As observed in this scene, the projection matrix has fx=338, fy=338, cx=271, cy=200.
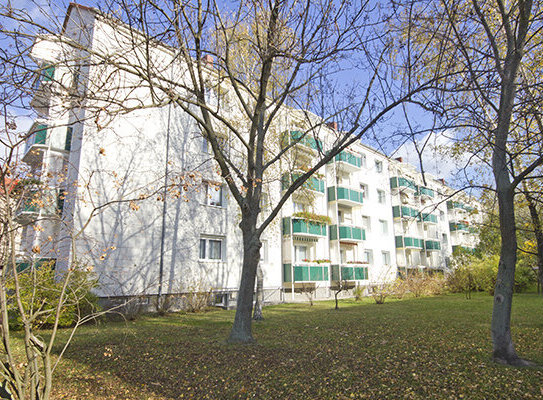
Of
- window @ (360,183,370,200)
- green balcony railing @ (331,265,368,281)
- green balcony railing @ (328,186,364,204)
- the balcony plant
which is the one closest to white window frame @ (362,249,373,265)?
green balcony railing @ (331,265,368,281)

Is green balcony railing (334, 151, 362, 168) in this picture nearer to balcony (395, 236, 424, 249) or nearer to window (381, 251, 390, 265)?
balcony (395, 236, 424, 249)

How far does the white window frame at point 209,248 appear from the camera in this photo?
16938 millimetres

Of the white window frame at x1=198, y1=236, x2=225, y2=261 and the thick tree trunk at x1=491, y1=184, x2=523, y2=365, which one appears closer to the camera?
the thick tree trunk at x1=491, y1=184, x2=523, y2=365

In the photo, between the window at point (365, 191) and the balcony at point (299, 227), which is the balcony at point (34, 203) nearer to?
the balcony at point (299, 227)

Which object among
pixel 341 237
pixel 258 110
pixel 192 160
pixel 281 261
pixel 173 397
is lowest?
pixel 173 397

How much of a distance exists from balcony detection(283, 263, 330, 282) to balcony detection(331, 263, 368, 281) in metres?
1.75

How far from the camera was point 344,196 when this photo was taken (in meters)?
24.9

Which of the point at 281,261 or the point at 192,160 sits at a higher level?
the point at 192,160

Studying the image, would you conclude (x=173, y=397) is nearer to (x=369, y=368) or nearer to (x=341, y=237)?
(x=369, y=368)

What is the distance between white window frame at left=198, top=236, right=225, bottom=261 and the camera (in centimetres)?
1694

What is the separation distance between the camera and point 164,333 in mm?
9148

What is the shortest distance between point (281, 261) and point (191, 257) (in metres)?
6.58

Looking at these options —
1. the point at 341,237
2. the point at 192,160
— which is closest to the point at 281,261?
the point at 341,237

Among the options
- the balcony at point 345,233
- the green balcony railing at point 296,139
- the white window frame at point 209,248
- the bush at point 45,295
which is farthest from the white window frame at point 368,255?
the bush at point 45,295
